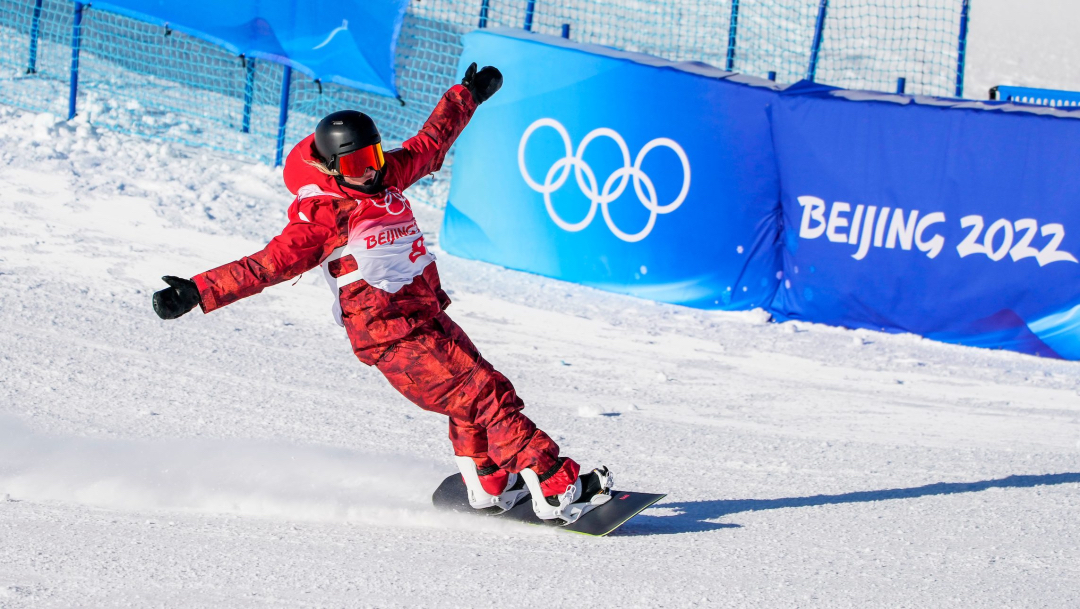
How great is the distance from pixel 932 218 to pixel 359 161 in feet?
15.8

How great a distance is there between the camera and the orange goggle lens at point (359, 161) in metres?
3.55

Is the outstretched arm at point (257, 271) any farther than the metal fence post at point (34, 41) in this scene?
No

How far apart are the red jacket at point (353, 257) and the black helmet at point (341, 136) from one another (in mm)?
78

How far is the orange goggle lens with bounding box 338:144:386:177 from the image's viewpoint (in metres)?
3.55

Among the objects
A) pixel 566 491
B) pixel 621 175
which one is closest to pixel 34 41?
pixel 621 175

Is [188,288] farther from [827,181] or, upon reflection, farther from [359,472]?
[827,181]

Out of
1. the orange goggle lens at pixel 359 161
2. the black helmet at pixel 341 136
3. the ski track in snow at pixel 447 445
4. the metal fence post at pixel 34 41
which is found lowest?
the ski track in snow at pixel 447 445

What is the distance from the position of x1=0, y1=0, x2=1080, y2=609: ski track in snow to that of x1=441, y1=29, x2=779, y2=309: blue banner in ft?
0.91

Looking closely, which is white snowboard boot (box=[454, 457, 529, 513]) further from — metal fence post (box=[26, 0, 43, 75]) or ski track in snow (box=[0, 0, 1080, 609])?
metal fence post (box=[26, 0, 43, 75])

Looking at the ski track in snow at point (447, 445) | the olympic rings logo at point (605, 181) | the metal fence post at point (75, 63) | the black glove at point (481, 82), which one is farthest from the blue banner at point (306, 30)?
the black glove at point (481, 82)

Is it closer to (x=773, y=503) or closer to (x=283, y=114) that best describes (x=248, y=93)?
(x=283, y=114)

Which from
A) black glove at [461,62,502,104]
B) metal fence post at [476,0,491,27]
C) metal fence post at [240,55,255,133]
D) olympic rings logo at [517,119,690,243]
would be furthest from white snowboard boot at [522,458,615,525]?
metal fence post at [240,55,255,133]

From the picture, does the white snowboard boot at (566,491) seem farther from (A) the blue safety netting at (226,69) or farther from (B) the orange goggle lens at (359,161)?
(A) the blue safety netting at (226,69)

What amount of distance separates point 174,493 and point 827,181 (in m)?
5.02
